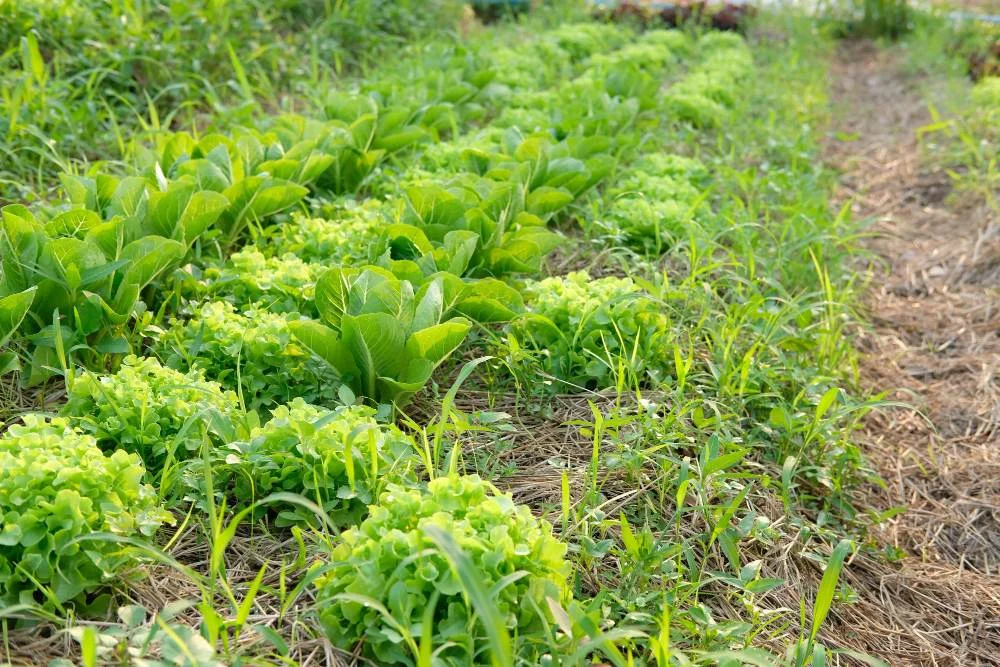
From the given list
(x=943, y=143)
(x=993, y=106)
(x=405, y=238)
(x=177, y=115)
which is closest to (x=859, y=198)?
(x=943, y=143)

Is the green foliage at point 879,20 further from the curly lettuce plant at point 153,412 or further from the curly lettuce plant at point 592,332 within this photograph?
the curly lettuce plant at point 153,412

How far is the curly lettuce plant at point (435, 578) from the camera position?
1599mm

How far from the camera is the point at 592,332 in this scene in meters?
2.56

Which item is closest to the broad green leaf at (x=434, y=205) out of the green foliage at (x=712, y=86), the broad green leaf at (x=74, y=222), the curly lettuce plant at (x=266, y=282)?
the curly lettuce plant at (x=266, y=282)

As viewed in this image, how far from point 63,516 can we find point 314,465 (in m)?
0.46

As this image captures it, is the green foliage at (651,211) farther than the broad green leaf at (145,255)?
Yes

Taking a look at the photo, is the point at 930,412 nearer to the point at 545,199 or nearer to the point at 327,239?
Result: the point at 545,199

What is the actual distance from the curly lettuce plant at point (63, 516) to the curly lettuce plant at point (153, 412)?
0.53ft

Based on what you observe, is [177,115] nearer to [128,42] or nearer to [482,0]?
[128,42]

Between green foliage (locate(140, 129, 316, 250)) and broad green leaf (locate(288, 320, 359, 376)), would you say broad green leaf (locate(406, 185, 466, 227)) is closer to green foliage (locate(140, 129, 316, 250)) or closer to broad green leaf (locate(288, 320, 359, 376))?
green foliage (locate(140, 129, 316, 250))

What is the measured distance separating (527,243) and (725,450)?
0.87 metres

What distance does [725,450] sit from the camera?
92.9 inches

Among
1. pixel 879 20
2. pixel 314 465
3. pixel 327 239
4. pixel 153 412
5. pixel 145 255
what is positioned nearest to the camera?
pixel 314 465

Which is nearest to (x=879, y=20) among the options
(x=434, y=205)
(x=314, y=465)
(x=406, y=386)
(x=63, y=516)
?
(x=434, y=205)
